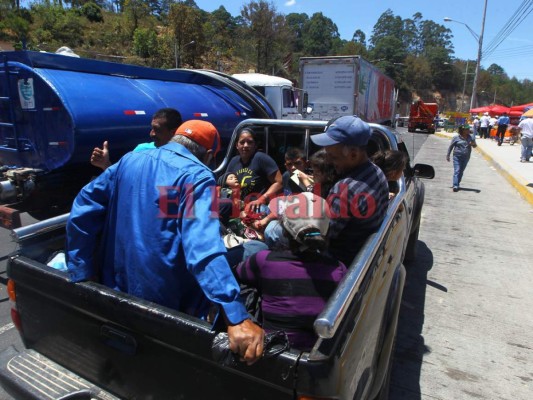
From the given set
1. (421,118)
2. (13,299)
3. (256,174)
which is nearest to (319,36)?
(421,118)

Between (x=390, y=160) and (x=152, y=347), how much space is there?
2.64 meters

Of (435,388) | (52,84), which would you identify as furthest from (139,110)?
(435,388)

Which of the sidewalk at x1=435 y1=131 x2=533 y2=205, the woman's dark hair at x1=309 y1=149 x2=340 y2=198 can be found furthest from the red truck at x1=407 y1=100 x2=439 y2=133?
the woman's dark hair at x1=309 y1=149 x2=340 y2=198

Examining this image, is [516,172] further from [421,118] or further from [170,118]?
[421,118]

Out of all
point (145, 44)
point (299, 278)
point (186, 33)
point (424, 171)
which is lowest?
point (299, 278)

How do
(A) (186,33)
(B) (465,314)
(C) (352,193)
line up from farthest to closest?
1. (A) (186,33)
2. (B) (465,314)
3. (C) (352,193)

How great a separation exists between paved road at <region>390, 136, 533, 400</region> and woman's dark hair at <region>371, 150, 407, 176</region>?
1.50 meters

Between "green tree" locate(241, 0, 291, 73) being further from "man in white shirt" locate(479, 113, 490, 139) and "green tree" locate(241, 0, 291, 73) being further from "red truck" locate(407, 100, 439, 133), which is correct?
"man in white shirt" locate(479, 113, 490, 139)

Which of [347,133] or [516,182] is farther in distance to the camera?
[516,182]

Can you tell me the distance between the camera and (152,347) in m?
1.66

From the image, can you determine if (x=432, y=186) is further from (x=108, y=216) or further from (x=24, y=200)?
(x=108, y=216)

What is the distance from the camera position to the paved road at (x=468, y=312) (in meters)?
3.04

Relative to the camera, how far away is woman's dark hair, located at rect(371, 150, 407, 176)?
3.53 m

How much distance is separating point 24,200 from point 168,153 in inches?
148
